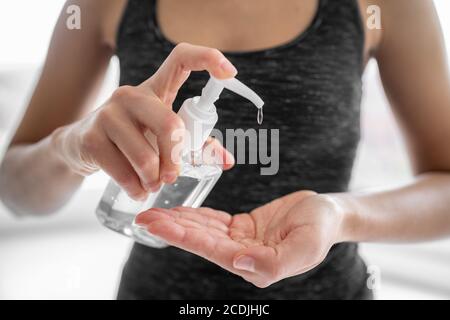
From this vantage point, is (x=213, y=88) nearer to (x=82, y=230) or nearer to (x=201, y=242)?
(x=201, y=242)

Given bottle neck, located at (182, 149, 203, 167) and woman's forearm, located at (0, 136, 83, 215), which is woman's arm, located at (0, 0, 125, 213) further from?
bottle neck, located at (182, 149, 203, 167)

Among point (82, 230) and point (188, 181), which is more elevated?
point (188, 181)

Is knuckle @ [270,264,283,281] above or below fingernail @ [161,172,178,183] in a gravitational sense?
below

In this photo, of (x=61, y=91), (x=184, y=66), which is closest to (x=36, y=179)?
(x=61, y=91)

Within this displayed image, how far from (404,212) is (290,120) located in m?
0.10

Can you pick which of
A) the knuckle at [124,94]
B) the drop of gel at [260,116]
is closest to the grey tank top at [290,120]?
the drop of gel at [260,116]

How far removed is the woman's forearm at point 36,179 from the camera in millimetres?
306

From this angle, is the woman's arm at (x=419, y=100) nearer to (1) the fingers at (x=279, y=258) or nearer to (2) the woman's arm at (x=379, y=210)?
(2) the woman's arm at (x=379, y=210)

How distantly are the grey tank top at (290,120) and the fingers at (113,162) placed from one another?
0.11 meters

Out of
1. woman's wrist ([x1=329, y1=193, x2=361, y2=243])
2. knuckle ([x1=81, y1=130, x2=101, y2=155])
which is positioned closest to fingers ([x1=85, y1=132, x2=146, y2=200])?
knuckle ([x1=81, y1=130, x2=101, y2=155])

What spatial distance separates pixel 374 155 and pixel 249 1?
0.60 feet

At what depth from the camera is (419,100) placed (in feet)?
1.11

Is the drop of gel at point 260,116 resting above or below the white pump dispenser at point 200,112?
below

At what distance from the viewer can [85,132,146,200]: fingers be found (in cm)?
23
